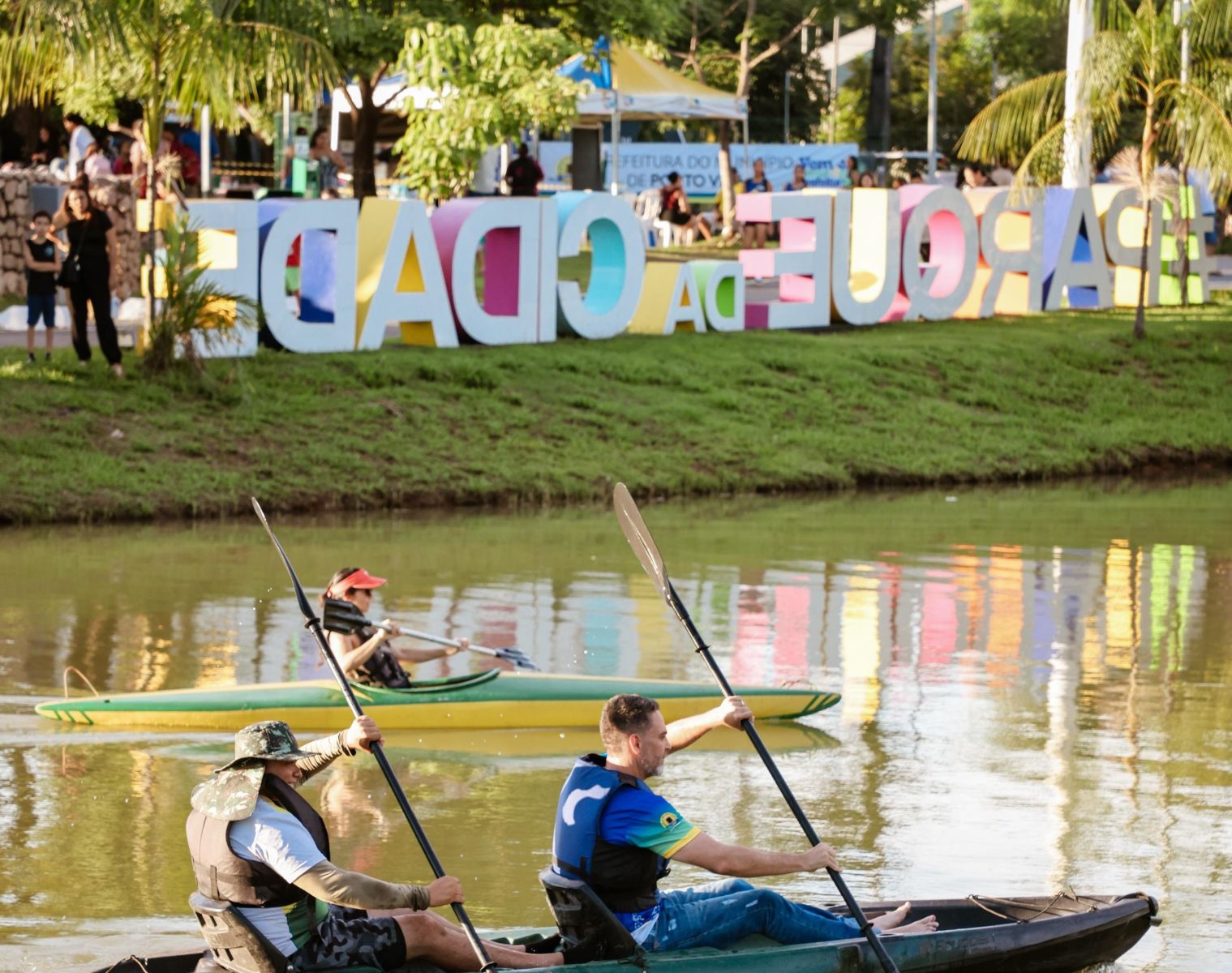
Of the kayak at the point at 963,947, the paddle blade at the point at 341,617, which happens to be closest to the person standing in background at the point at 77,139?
the paddle blade at the point at 341,617

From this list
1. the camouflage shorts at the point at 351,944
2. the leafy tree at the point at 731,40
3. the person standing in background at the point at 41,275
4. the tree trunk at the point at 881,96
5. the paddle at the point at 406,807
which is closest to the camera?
the camouflage shorts at the point at 351,944

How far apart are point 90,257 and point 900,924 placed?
45.5 feet

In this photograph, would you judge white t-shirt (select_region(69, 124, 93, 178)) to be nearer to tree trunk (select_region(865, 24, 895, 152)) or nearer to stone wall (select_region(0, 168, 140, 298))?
stone wall (select_region(0, 168, 140, 298))

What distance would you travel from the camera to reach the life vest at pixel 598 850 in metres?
6.69

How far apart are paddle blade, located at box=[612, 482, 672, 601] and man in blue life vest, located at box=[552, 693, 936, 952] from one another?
4.72 ft

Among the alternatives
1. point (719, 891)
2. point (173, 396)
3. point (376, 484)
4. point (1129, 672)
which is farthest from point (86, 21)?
point (719, 891)

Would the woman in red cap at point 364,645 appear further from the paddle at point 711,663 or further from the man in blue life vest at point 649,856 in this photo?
the man in blue life vest at point 649,856

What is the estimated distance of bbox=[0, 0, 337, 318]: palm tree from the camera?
1834 centimetres

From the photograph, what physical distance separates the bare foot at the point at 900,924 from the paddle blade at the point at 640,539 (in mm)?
1598

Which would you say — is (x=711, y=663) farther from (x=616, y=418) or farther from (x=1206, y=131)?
(x=1206, y=131)

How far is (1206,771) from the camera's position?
35.7 feet

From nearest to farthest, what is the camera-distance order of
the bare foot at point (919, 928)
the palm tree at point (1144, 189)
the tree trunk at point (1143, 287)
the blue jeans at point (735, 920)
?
1. the blue jeans at point (735, 920)
2. the bare foot at point (919, 928)
3. the palm tree at point (1144, 189)
4. the tree trunk at point (1143, 287)

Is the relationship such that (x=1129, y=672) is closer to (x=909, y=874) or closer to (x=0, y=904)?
(x=909, y=874)

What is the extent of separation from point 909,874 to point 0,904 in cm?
387
